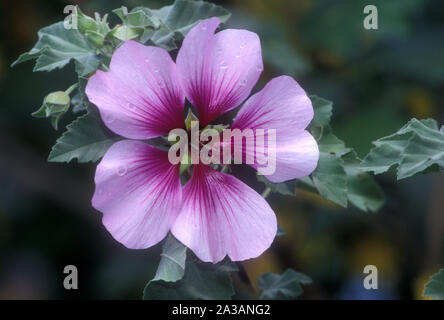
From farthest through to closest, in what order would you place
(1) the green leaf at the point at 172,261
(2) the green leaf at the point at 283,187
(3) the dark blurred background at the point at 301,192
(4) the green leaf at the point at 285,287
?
(3) the dark blurred background at the point at 301,192 → (4) the green leaf at the point at 285,287 → (2) the green leaf at the point at 283,187 → (1) the green leaf at the point at 172,261

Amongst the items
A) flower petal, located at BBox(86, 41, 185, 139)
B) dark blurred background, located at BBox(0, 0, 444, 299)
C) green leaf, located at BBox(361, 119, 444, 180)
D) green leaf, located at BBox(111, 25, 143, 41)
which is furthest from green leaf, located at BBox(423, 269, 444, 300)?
dark blurred background, located at BBox(0, 0, 444, 299)

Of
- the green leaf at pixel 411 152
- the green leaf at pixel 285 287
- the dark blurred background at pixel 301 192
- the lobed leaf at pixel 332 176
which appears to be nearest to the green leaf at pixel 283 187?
the lobed leaf at pixel 332 176

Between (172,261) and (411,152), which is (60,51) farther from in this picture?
(411,152)

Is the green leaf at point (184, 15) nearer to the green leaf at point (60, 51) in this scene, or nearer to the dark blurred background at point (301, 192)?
the green leaf at point (60, 51)

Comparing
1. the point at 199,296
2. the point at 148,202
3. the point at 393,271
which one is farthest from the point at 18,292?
the point at 148,202

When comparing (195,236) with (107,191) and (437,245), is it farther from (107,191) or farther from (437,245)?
(437,245)
